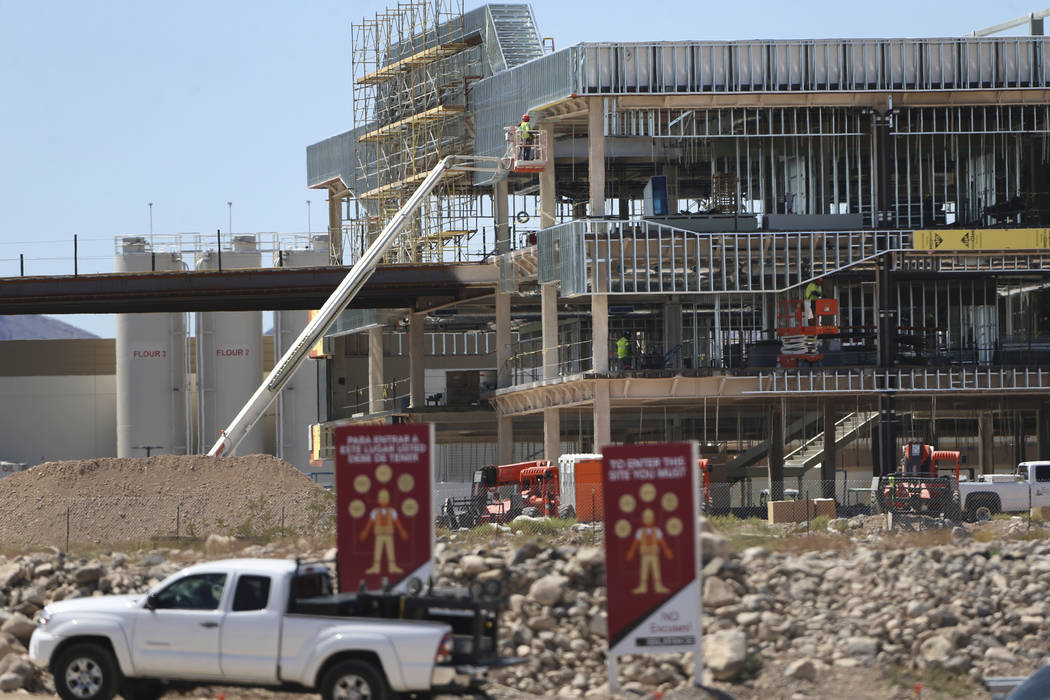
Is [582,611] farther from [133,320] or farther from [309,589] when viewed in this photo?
[133,320]

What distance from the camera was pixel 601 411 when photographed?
61.7 metres

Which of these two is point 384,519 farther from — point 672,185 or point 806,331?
point 672,185

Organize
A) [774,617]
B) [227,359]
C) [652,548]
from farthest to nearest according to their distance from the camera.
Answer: [227,359] < [774,617] < [652,548]

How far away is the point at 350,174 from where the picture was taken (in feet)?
285

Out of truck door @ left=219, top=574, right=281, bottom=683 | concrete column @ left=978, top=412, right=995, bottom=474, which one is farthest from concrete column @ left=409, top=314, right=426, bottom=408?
truck door @ left=219, top=574, right=281, bottom=683

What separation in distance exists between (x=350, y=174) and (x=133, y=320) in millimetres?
19358

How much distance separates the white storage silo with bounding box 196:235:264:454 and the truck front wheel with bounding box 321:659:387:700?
255 ft

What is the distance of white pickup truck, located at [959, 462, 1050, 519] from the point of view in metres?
48.3

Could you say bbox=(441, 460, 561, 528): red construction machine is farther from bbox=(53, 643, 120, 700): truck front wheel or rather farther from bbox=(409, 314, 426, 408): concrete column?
bbox=(53, 643, 120, 700): truck front wheel

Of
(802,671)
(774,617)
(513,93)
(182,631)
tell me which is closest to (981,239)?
(513,93)

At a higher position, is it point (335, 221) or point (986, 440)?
point (335, 221)

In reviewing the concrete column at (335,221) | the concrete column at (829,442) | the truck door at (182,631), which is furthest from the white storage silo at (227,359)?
the truck door at (182,631)

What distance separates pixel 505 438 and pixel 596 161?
15649 mm

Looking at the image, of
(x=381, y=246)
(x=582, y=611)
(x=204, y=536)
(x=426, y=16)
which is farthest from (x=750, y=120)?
(x=582, y=611)
